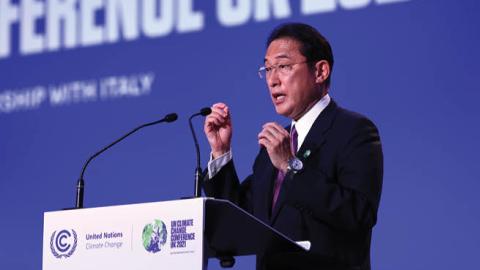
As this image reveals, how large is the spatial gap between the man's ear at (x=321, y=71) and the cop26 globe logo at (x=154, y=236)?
98 centimetres

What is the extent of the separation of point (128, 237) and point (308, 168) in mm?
628

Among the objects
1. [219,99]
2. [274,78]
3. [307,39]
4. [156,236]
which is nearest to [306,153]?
[274,78]

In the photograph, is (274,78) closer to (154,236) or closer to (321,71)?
(321,71)

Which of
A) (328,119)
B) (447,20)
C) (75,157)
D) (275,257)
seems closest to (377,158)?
(328,119)

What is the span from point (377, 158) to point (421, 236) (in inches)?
37.0

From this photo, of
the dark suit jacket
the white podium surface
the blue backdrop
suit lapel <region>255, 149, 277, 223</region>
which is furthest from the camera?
the blue backdrop

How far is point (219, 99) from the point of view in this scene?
14.5 feet

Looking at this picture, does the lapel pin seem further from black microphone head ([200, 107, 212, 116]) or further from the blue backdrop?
the blue backdrop

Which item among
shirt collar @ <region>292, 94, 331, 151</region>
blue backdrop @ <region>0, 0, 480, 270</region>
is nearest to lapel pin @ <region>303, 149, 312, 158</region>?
shirt collar @ <region>292, 94, 331, 151</region>

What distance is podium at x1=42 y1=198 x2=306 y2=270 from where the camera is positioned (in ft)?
7.91

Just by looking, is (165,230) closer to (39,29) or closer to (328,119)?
(328,119)

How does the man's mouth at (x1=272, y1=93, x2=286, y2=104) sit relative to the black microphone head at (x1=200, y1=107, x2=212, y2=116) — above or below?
above

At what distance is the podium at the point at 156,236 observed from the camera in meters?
2.41

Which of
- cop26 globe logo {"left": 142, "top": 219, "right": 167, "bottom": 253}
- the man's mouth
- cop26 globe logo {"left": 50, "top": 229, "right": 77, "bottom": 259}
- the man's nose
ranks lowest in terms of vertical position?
cop26 globe logo {"left": 50, "top": 229, "right": 77, "bottom": 259}
